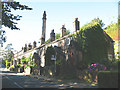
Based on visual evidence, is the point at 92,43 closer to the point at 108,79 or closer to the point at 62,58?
the point at 62,58

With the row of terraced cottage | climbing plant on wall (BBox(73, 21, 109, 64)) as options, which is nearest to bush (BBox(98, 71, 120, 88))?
the row of terraced cottage

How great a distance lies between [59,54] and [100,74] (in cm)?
1444

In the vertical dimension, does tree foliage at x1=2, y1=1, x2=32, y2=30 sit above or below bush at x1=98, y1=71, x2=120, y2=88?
above

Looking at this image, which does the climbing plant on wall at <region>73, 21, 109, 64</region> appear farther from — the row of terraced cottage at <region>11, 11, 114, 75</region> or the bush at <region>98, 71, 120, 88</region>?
the bush at <region>98, 71, 120, 88</region>

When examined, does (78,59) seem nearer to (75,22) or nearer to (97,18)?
(75,22)

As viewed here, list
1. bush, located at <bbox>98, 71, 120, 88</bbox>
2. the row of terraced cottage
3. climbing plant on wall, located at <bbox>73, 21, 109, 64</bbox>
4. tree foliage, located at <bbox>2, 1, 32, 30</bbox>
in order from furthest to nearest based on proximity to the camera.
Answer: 1. climbing plant on wall, located at <bbox>73, 21, 109, 64</bbox>
2. the row of terraced cottage
3. tree foliage, located at <bbox>2, 1, 32, 30</bbox>
4. bush, located at <bbox>98, 71, 120, 88</bbox>

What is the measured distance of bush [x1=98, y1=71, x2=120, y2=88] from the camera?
777 centimetres

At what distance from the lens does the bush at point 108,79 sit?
25.5ft

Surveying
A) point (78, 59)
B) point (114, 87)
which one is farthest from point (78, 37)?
point (114, 87)

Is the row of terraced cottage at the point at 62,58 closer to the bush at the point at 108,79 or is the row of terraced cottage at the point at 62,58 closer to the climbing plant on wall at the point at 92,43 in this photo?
the climbing plant on wall at the point at 92,43

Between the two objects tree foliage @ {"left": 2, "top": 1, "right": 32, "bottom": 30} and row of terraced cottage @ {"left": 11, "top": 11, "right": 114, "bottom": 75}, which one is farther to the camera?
row of terraced cottage @ {"left": 11, "top": 11, "right": 114, "bottom": 75}

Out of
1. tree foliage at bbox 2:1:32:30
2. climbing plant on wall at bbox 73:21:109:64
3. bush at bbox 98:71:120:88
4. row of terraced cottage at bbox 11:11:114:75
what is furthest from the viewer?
climbing plant on wall at bbox 73:21:109:64

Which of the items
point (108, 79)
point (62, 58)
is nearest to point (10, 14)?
point (108, 79)

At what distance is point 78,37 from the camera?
1866 centimetres
